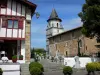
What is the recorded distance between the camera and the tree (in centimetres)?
2581

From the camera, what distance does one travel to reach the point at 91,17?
26359mm

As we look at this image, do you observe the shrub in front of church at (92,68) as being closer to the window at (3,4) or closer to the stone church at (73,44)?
the window at (3,4)

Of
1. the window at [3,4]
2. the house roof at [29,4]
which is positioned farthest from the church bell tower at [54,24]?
the window at [3,4]

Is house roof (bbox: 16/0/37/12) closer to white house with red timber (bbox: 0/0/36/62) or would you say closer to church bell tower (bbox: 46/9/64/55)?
white house with red timber (bbox: 0/0/36/62)

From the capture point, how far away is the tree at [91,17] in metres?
25.8

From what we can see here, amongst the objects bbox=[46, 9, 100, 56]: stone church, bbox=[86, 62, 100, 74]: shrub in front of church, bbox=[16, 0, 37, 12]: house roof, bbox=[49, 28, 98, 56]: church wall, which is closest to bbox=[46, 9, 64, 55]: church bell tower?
bbox=[46, 9, 100, 56]: stone church

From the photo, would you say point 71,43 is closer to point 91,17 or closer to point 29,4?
point 29,4

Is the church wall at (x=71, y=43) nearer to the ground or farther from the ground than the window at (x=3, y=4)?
nearer to the ground

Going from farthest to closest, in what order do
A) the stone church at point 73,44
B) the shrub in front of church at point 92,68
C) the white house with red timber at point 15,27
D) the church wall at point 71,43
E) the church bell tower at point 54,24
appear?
1. the church bell tower at point 54,24
2. the church wall at point 71,43
3. the stone church at point 73,44
4. the white house with red timber at point 15,27
5. the shrub in front of church at point 92,68

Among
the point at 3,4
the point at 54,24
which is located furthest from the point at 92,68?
the point at 54,24

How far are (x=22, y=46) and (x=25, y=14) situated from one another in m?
4.04

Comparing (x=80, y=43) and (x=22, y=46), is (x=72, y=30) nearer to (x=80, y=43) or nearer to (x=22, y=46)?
(x=80, y=43)

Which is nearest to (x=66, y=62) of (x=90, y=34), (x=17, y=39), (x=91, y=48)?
(x=90, y=34)

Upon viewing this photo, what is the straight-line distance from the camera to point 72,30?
54.7 m
